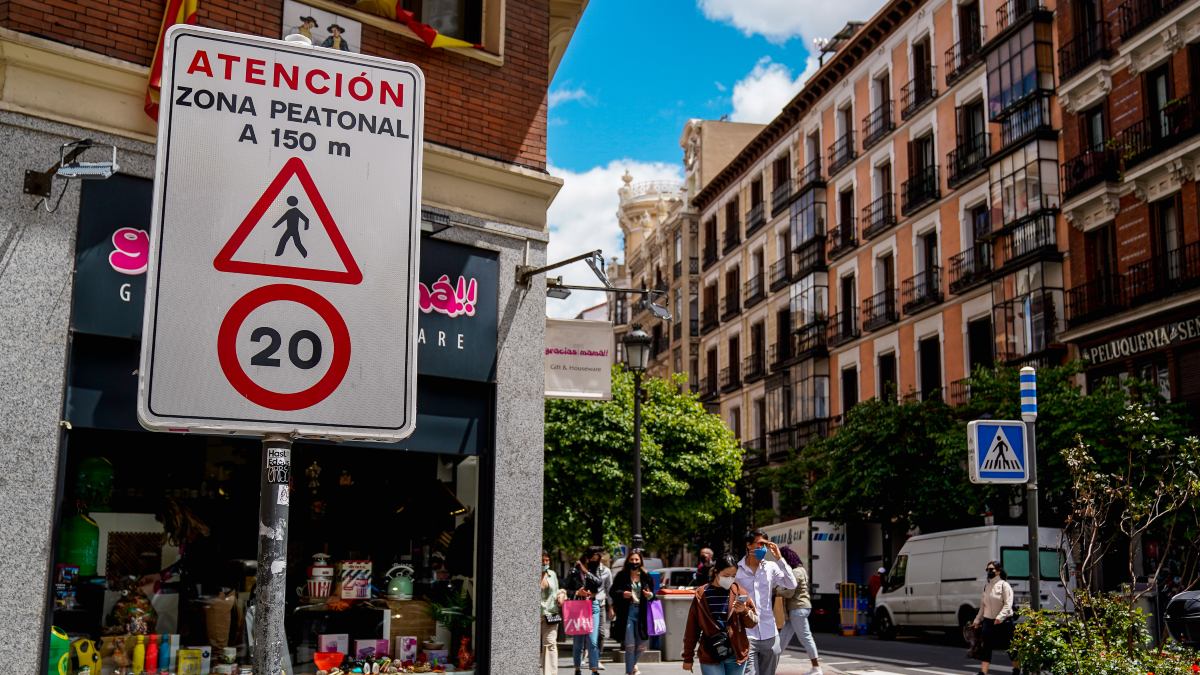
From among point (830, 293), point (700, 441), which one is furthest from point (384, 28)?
point (830, 293)

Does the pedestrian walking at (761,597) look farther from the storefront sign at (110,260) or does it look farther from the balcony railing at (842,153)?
→ the balcony railing at (842,153)

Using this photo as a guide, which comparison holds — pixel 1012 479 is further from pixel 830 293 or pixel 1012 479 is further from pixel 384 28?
pixel 830 293

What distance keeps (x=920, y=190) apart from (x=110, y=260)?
3391 cm

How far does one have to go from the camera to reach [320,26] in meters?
9.94

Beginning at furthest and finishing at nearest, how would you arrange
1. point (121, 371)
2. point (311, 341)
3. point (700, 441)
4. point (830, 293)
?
1. point (830, 293)
2. point (700, 441)
3. point (121, 371)
4. point (311, 341)

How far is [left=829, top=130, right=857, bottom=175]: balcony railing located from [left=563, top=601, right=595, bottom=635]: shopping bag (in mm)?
31254

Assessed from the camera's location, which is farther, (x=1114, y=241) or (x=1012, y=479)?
(x=1114, y=241)

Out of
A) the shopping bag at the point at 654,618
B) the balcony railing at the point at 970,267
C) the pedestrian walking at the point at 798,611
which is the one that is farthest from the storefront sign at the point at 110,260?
the balcony railing at the point at 970,267

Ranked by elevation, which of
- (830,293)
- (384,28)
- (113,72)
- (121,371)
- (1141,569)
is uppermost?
(830,293)

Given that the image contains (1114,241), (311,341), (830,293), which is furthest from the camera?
(830,293)

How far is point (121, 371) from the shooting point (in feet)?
28.6

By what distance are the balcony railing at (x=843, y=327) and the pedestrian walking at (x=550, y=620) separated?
27969 mm

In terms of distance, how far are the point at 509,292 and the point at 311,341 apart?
25.0 ft

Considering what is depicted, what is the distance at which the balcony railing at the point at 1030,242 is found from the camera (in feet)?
104
